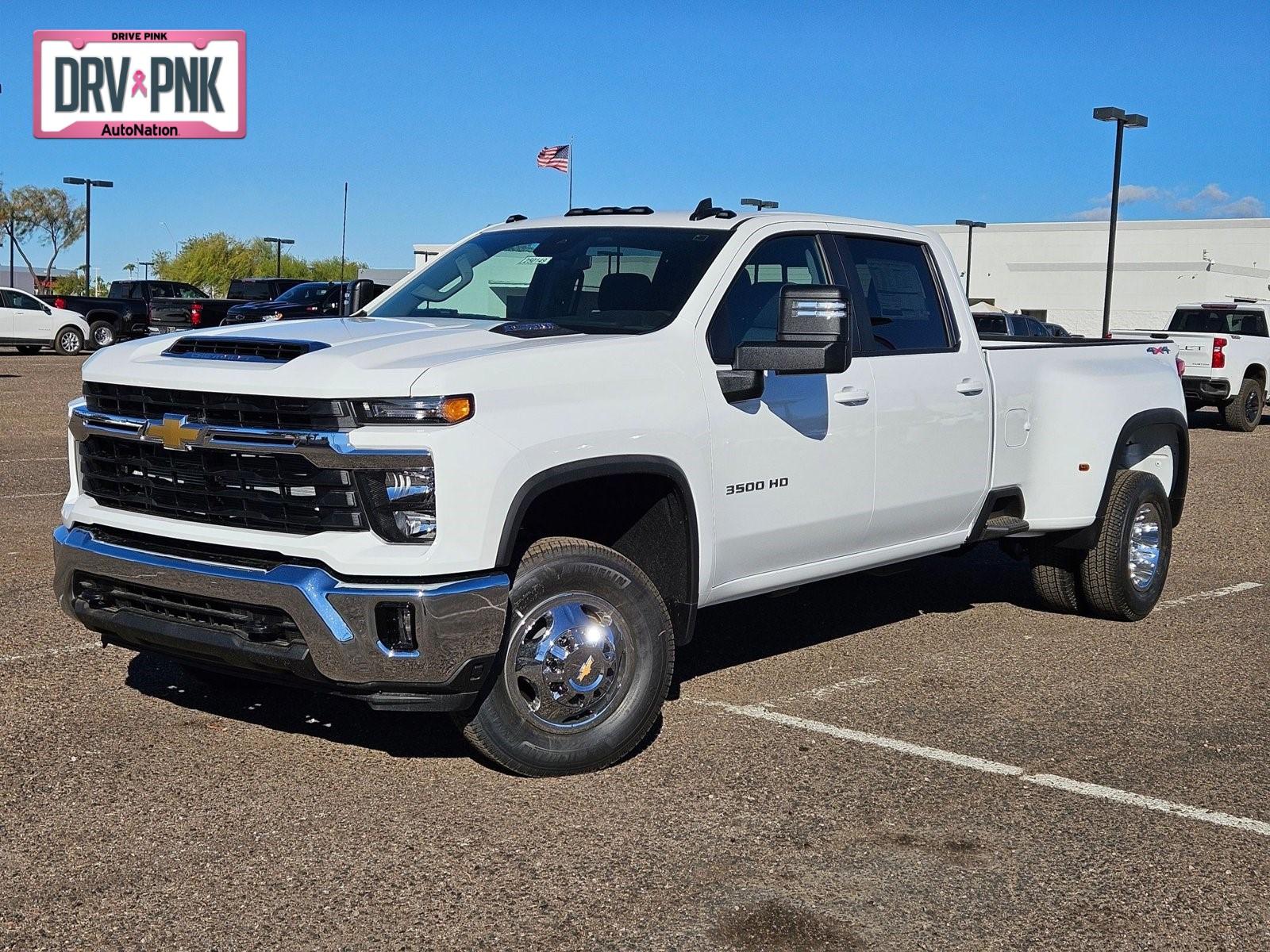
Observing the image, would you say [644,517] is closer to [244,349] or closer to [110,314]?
[244,349]

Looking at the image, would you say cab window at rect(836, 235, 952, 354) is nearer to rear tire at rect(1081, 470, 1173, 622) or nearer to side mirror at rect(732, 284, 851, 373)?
side mirror at rect(732, 284, 851, 373)

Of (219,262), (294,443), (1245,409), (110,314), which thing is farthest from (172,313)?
(219,262)

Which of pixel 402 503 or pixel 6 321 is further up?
pixel 402 503

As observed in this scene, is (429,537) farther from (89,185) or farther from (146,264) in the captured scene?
(146,264)

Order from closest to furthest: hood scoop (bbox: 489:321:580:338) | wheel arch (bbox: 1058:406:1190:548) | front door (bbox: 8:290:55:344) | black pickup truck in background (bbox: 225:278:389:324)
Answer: hood scoop (bbox: 489:321:580:338)
wheel arch (bbox: 1058:406:1190:548)
black pickup truck in background (bbox: 225:278:389:324)
front door (bbox: 8:290:55:344)

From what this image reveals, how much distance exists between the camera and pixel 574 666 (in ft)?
16.6

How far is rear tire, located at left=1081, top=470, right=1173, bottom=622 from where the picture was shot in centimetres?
771

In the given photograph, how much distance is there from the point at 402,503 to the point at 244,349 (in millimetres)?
885

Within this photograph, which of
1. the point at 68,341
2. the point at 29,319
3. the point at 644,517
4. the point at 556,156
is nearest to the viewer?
the point at 644,517

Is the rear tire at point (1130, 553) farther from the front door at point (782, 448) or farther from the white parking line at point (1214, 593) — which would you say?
the front door at point (782, 448)

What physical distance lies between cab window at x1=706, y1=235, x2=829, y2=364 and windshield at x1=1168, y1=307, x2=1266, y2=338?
18.6 metres

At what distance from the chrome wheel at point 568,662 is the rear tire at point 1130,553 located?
3.56m

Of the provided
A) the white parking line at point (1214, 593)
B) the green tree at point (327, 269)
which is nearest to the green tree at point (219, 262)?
the green tree at point (327, 269)

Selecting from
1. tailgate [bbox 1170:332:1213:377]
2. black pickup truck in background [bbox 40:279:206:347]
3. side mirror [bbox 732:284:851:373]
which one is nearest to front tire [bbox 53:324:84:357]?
black pickup truck in background [bbox 40:279:206:347]
